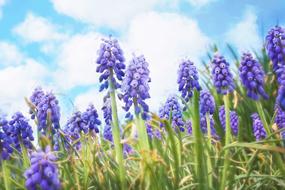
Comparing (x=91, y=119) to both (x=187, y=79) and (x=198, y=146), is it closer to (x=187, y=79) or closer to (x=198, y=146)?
(x=187, y=79)

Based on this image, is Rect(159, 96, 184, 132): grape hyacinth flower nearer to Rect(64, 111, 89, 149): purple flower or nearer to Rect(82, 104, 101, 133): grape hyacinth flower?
Rect(82, 104, 101, 133): grape hyacinth flower

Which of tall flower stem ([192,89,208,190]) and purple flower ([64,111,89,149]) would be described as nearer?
tall flower stem ([192,89,208,190])

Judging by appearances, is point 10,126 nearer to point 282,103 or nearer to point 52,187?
point 52,187

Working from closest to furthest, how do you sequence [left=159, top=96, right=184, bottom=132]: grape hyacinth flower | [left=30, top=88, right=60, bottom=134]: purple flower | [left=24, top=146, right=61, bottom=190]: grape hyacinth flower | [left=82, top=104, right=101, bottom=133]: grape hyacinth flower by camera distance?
[left=24, top=146, right=61, bottom=190]: grape hyacinth flower → [left=30, top=88, right=60, bottom=134]: purple flower → [left=82, top=104, right=101, bottom=133]: grape hyacinth flower → [left=159, top=96, right=184, bottom=132]: grape hyacinth flower

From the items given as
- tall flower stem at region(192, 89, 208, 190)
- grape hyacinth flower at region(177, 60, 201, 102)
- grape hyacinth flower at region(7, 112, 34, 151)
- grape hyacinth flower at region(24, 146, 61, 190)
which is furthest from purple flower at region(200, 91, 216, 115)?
grape hyacinth flower at region(24, 146, 61, 190)

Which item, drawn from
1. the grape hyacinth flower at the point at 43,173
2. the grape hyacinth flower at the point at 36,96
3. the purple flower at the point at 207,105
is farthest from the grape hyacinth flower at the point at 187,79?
the grape hyacinth flower at the point at 43,173
